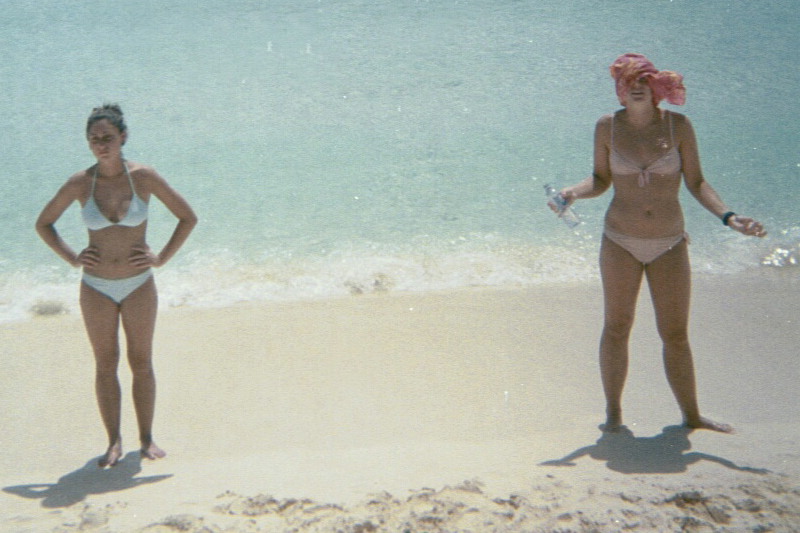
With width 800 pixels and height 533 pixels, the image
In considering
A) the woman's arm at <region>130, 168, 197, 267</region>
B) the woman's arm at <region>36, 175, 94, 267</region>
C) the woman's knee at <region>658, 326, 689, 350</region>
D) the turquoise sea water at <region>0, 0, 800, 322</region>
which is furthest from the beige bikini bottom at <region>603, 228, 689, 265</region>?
the turquoise sea water at <region>0, 0, 800, 322</region>

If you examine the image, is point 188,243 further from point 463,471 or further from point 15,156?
point 463,471

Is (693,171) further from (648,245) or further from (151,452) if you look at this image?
(151,452)

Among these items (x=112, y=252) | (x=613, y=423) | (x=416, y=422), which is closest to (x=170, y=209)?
(x=112, y=252)

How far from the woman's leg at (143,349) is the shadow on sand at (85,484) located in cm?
13

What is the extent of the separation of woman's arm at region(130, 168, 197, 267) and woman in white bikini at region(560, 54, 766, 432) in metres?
1.76

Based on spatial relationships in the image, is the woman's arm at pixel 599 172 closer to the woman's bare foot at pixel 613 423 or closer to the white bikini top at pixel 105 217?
the woman's bare foot at pixel 613 423

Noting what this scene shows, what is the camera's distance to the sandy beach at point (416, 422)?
3.14 meters

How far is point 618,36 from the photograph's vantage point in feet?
35.9

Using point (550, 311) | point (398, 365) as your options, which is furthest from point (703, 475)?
point (550, 311)

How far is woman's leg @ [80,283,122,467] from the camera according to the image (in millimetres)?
3926

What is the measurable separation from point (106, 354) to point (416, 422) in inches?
59.9

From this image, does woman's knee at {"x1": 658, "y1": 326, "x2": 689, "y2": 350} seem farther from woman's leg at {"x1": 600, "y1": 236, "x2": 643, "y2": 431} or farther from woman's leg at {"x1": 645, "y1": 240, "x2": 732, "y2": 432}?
→ woman's leg at {"x1": 600, "y1": 236, "x2": 643, "y2": 431}

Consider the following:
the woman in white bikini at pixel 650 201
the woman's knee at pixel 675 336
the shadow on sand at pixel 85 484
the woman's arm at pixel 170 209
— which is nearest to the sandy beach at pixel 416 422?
the shadow on sand at pixel 85 484

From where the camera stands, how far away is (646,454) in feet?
12.3
